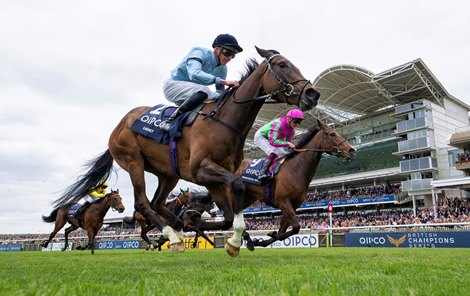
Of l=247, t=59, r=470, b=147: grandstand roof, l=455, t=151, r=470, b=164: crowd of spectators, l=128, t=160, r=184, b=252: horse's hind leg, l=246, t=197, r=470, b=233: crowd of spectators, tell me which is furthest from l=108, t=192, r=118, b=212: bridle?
l=455, t=151, r=470, b=164: crowd of spectators

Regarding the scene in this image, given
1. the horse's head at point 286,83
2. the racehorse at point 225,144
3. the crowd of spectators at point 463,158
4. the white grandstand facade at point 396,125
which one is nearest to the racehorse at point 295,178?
the racehorse at point 225,144

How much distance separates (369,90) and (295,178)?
133 feet

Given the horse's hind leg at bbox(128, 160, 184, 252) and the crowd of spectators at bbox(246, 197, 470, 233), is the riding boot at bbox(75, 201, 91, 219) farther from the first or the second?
the crowd of spectators at bbox(246, 197, 470, 233)

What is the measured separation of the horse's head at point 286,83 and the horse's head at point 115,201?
380 inches

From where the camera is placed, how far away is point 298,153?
8.87 meters

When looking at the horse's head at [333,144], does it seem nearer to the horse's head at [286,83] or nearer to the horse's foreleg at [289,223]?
the horse's foreleg at [289,223]

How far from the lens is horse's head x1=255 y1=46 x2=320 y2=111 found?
4852mm

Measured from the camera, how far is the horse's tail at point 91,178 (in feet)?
25.4

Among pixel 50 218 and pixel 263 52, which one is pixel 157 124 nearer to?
pixel 263 52

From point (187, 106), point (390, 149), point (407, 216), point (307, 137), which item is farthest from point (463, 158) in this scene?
point (187, 106)

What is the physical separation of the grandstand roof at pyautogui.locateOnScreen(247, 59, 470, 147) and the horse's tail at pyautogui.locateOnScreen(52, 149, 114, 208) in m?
38.5

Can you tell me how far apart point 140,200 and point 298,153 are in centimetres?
411

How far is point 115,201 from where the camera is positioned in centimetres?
1354

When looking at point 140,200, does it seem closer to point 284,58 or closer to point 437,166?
point 284,58
